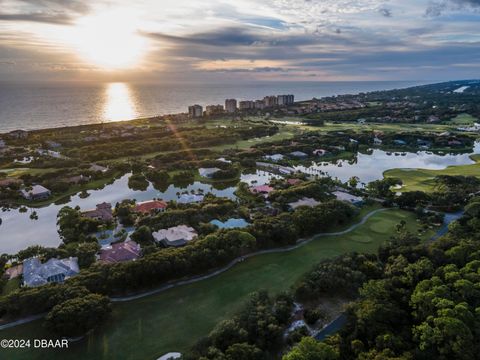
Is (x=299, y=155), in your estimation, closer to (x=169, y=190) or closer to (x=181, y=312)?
(x=169, y=190)

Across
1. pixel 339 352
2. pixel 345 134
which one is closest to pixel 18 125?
pixel 345 134

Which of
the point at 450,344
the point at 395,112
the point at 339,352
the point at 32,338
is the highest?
the point at 395,112

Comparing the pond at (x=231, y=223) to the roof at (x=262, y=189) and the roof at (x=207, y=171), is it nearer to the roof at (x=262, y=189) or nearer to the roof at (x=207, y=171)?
the roof at (x=262, y=189)

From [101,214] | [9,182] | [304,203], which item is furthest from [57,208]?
[304,203]

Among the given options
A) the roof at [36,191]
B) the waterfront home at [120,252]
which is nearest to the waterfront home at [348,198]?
→ the waterfront home at [120,252]

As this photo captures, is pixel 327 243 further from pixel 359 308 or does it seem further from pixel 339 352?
pixel 339 352

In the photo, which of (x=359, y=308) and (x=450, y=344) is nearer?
(x=450, y=344)
